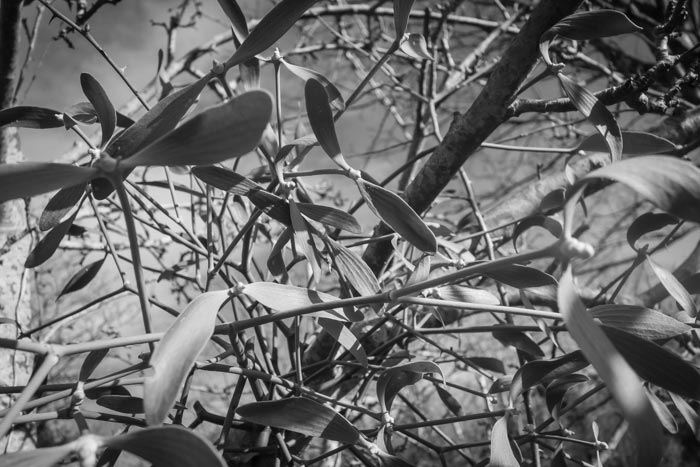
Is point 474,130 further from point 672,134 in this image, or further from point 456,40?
point 456,40

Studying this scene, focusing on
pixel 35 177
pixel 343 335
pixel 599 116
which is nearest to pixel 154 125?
pixel 35 177

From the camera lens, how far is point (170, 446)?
0.52ft

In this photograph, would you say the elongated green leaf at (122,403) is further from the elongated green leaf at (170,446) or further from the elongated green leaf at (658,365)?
the elongated green leaf at (658,365)

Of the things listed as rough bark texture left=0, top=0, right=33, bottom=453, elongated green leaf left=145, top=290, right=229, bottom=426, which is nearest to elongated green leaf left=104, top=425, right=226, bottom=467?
elongated green leaf left=145, top=290, right=229, bottom=426

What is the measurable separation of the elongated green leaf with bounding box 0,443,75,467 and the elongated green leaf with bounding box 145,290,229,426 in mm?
30

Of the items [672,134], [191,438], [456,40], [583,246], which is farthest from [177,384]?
[456,40]

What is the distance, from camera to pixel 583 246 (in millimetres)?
171

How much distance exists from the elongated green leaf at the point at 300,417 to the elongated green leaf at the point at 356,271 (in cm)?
7

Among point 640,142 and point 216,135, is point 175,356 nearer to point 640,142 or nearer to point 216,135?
point 216,135

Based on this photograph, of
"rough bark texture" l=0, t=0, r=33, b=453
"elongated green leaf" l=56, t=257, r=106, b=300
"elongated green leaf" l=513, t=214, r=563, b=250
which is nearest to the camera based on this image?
"elongated green leaf" l=513, t=214, r=563, b=250

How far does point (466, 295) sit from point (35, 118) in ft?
1.02

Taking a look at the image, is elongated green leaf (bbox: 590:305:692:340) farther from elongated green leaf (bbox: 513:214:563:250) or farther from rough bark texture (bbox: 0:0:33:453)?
rough bark texture (bbox: 0:0:33:453)

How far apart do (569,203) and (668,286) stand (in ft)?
0.68

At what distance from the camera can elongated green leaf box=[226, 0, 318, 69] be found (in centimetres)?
25
